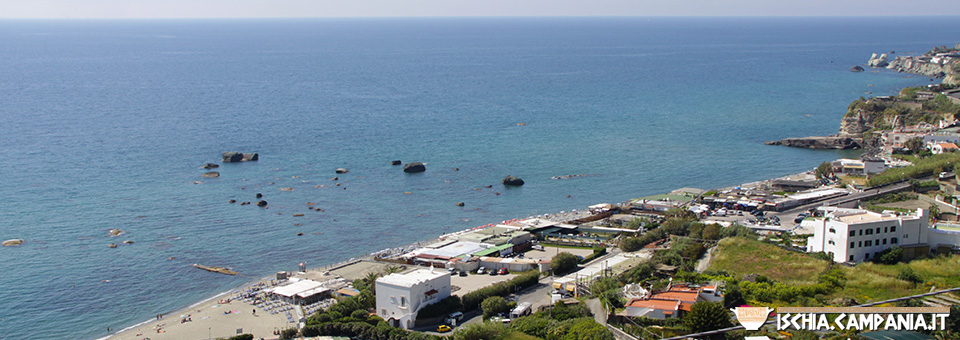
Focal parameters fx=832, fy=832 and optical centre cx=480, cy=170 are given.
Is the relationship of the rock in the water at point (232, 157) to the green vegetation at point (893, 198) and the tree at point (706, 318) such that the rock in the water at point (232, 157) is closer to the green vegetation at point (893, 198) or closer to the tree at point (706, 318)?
the green vegetation at point (893, 198)

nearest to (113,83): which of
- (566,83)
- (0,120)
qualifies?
(0,120)

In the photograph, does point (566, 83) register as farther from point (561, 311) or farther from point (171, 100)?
point (561, 311)

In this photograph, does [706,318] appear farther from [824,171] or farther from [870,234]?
[824,171]

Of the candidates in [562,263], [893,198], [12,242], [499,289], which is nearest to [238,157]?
[12,242]

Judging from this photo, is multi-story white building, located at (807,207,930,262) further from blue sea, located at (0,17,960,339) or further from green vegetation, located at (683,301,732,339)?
blue sea, located at (0,17,960,339)

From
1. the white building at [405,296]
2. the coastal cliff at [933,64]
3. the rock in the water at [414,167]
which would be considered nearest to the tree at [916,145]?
the rock in the water at [414,167]
